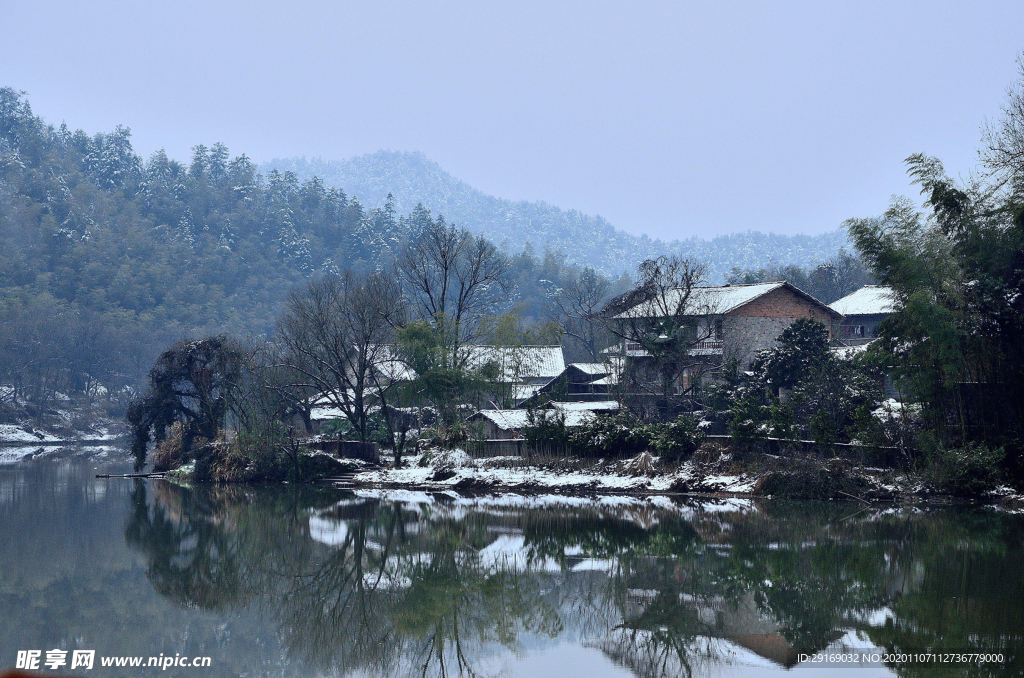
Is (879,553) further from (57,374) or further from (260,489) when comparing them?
(57,374)

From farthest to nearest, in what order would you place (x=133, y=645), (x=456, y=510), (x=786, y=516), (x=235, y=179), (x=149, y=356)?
1. (x=235, y=179)
2. (x=149, y=356)
3. (x=456, y=510)
4. (x=786, y=516)
5. (x=133, y=645)

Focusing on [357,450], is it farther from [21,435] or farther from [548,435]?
[21,435]

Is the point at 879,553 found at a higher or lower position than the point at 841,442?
lower

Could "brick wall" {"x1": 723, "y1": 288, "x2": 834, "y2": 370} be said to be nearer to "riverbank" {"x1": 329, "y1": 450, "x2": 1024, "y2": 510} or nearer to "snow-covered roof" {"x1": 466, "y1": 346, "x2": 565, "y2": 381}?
"snow-covered roof" {"x1": 466, "y1": 346, "x2": 565, "y2": 381}

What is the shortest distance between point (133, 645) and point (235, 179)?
448 ft

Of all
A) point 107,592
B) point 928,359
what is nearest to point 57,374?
point 107,592

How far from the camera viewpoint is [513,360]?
43938 millimetres

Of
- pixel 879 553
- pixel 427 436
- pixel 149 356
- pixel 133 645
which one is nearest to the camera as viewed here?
pixel 133 645

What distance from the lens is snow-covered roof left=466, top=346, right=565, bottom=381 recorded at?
41.8 m

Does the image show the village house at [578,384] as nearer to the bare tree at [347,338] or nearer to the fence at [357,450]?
the bare tree at [347,338]

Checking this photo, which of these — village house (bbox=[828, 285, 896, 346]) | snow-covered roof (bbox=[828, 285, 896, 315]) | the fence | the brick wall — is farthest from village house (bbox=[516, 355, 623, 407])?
snow-covered roof (bbox=[828, 285, 896, 315])

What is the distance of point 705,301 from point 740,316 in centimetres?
217

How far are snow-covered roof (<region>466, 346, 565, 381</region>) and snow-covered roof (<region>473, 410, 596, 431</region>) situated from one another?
14.1 ft

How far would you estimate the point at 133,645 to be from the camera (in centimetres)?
1190
